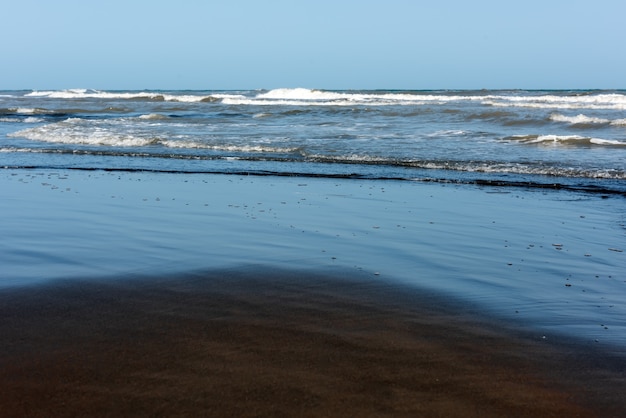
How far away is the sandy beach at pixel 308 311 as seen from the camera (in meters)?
2.99

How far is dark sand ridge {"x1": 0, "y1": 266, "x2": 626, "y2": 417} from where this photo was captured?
9.52 feet

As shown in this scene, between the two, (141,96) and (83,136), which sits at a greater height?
(141,96)

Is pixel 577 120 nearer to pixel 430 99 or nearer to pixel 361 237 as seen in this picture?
pixel 361 237

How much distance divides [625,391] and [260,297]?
90.4 inches

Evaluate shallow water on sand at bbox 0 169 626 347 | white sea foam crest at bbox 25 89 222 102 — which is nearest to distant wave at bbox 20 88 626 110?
white sea foam crest at bbox 25 89 222 102

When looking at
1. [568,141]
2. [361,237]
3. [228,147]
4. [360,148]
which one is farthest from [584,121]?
[361,237]

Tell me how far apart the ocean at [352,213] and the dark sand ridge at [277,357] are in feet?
1.62

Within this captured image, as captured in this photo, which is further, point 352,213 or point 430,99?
point 430,99

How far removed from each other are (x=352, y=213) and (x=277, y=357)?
4.29 meters

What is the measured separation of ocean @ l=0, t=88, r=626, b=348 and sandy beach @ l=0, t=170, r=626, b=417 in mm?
37

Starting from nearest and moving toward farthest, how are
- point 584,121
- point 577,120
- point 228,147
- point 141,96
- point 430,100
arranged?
point 228,147
point 584,121
point 577,120
point 430,100
point 141,96

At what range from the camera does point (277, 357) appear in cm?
339

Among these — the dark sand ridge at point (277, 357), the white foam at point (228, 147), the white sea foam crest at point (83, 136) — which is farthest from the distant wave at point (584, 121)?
the dark sand ridge at point (277, 357)

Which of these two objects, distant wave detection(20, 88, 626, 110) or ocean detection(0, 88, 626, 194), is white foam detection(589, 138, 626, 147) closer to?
ocean detection(0, 88, 626, 194)
